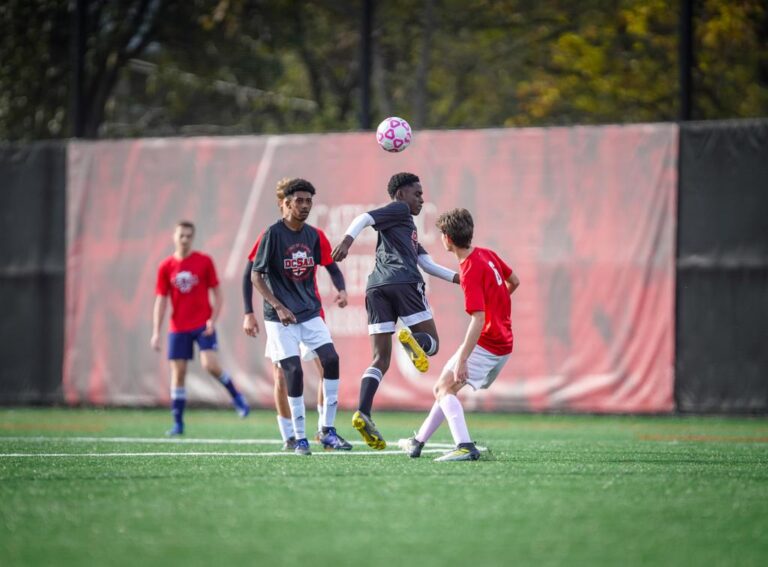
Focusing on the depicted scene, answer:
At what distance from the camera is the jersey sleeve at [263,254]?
29.6ft

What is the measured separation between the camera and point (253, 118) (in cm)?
2505

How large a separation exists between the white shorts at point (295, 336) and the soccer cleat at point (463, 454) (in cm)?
151

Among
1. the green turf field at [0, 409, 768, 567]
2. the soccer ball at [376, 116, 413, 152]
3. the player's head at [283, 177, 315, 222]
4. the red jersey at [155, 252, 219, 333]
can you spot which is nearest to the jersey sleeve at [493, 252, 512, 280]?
the green turf field at [0, 409, 768, 567]

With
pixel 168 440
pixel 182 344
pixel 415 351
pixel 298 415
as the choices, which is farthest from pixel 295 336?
pixel 182 344

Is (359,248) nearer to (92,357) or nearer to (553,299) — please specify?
(553,299)

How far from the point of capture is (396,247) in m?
9.17

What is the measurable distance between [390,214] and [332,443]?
1.83 meters

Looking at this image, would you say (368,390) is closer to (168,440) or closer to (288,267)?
(288,267)

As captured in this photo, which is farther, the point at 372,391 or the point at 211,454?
the point at 211,454

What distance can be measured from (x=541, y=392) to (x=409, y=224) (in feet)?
20.7

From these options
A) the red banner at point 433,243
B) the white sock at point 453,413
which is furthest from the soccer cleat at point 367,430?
the red banner at point 433,243

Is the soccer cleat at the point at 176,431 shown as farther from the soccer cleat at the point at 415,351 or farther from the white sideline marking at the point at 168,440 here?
the soccer cleat at the point at 415,351

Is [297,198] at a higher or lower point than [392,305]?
higher

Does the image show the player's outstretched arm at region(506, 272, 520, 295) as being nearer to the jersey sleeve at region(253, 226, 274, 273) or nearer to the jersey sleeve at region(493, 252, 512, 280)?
the jersey sleeve at region(493, 252, 512, 280)
